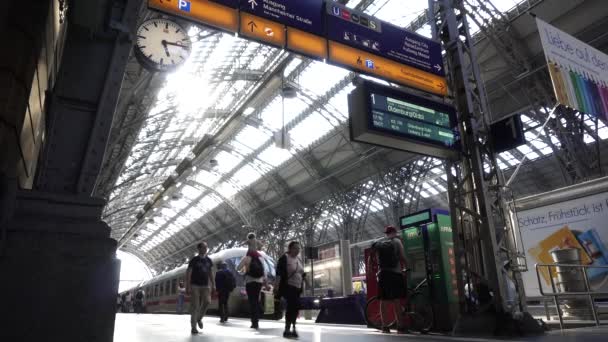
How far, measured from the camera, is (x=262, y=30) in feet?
22.1

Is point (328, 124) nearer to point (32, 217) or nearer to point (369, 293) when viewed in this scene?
point (369, 293)

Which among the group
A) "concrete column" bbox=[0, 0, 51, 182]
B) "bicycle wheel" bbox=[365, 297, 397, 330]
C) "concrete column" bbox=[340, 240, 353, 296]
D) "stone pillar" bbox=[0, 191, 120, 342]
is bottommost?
"bicycle wheel" bbox=[365, 297, 397, 330]

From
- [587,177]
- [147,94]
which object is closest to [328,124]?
[147,94]

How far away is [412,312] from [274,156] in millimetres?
20767

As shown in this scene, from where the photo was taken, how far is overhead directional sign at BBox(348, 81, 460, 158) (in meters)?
6.69


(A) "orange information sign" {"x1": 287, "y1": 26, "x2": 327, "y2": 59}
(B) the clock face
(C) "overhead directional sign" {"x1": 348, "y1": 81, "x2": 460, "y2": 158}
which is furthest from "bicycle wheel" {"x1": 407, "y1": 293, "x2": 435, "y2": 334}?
(B) the clock face

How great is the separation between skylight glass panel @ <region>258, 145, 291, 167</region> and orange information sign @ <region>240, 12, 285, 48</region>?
1905 centimetres

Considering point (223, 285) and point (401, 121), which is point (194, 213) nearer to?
point (223, 285)

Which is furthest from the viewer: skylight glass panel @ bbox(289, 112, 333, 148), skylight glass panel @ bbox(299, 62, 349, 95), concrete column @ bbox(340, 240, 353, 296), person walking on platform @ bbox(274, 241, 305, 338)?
skylight glass panel @ bbox(289, 112, 333, 148)

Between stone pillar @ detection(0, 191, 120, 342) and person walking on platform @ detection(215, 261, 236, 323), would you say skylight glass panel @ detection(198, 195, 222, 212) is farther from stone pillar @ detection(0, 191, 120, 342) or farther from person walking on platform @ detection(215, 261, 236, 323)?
stone pillar @ detection(0, 191, 120, 342)

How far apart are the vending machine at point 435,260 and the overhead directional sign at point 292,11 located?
3585mm

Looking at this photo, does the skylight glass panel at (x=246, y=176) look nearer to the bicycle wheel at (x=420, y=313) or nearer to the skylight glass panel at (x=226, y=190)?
the skylight glass panel at (x=226, y=190)

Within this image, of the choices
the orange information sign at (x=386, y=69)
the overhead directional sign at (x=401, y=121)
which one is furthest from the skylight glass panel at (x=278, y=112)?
the overhead directional sign at (x=401, y=121)

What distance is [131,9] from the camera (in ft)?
13.1
